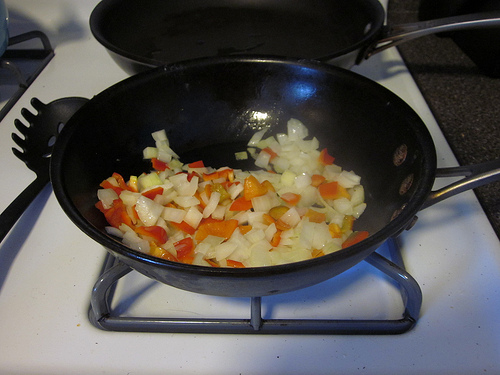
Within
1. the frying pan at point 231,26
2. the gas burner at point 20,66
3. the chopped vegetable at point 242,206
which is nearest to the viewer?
the chopped vegetable at point 242,206

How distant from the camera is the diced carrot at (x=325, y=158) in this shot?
0.86 meters

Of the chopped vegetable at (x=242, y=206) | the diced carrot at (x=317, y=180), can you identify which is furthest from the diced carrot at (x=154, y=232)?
the diced carrot at (x=317, y=180)

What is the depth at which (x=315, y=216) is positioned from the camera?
0.74 m

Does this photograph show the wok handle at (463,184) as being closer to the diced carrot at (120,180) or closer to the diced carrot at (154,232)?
the diced carrot at (154,232)

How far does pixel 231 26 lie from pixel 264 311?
87cm

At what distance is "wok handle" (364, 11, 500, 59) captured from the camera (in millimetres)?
855

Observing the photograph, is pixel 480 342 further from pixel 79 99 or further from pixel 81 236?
pixel 79 99

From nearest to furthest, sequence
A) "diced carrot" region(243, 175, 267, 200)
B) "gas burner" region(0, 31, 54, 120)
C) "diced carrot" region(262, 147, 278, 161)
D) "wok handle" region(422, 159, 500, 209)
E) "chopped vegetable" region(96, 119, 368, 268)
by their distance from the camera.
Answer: "wok handle" region(422, 159, 500, 209) → "chopped vegetable" region(96, 119, 368, 268) → "diced carrot" region(243, 175, 267, 200) → "diced carrot" region(262, 147, 278, 161) → "gas burner" region(0, 31, 54, 120)

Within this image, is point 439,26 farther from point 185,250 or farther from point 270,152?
point 185,250

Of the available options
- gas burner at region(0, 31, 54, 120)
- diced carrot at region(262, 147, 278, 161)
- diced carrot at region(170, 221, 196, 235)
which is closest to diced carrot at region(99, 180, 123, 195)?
diced carrot at region(170, 221, 196, 235)

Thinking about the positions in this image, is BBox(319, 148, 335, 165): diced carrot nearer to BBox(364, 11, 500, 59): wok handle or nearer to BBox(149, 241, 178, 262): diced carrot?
BBox(364, 11, 500, 59): wok handle

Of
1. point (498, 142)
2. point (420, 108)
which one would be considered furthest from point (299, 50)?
point (498, 142)

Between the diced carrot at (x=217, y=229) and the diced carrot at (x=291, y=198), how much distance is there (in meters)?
0.13

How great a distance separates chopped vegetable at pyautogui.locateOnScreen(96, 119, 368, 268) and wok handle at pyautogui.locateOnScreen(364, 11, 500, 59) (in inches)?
12.6
